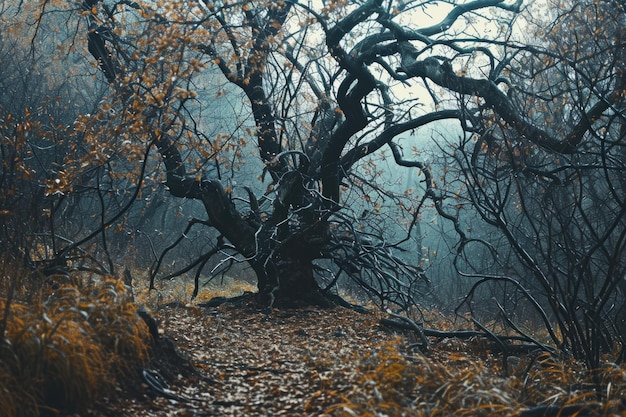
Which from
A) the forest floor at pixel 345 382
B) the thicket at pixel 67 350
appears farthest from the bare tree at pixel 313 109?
the thicket at pixel 67 350

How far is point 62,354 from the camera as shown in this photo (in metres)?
3.38

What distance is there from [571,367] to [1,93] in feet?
50.6

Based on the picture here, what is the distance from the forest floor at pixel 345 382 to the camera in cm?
357

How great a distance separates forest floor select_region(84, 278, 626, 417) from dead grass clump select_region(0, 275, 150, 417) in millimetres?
153

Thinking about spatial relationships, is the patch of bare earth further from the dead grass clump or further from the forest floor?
the dead grass clump

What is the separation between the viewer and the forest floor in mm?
3566

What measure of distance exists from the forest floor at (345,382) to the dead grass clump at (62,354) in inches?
6.0

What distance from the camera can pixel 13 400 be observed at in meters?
3.18

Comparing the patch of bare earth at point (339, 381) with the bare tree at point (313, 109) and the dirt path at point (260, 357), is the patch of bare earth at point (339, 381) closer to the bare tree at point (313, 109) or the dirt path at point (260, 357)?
the dirt path at point (260, 357)

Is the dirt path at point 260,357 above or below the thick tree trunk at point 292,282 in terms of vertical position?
below

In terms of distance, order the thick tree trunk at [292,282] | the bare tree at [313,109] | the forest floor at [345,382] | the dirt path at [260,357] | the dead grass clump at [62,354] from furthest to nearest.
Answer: the thick tree trunk at [292,282]
the bare tree at [313,109]
the dirt path at [260,357]
the forest floor at [345,382]
the dead grass clump at [62,354]

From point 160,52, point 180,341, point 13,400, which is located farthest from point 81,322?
point 160,52

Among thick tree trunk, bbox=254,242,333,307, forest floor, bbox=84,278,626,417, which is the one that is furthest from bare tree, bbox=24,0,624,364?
forest floor, bbox=84,278,626,417

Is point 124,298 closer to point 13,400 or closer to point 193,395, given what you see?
point 193,395
